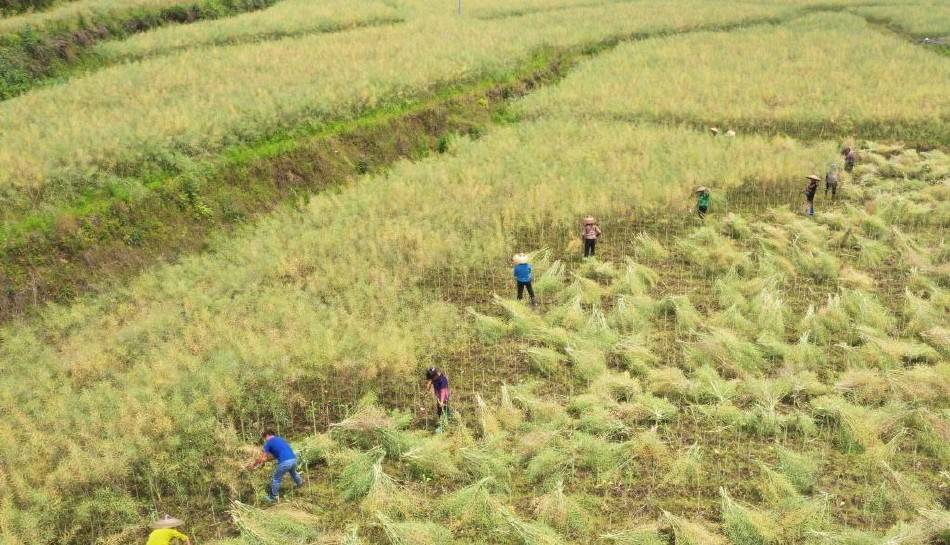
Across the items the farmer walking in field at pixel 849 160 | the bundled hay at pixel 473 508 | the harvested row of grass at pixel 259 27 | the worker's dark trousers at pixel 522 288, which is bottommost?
the farmer walking in field at pixel 849 160

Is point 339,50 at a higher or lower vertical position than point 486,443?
higher

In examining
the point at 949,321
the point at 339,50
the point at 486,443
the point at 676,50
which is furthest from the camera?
the point at 676,50

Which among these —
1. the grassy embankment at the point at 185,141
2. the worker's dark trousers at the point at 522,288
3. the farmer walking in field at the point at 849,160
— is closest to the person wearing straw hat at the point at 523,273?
the worker's dark trousers at the point at 522,288

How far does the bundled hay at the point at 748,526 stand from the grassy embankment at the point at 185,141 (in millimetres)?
11508

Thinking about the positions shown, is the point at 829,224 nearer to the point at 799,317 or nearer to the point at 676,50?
the point at 799,317

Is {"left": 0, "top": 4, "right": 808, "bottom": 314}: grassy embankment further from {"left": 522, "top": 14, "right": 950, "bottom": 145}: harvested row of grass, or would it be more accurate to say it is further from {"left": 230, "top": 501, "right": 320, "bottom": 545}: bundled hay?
{"left": 230, "top": 501, "right": 320, "bottom": 545}: bundled hay

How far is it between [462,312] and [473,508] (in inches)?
195

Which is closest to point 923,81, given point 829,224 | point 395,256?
point 829,224

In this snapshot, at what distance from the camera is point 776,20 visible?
4441cm

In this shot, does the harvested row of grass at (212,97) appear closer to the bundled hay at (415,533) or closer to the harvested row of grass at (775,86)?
the harvested row of grass at (775,86)

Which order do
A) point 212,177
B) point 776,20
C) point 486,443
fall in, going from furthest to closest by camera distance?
1. point 776,20
2. point 212,177
3. point 486,443

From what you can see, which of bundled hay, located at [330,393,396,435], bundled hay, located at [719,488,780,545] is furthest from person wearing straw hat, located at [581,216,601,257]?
bundled hay, located at [719,488,780,545]

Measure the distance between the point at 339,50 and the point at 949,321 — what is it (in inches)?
945

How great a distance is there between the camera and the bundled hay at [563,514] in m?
7.17
